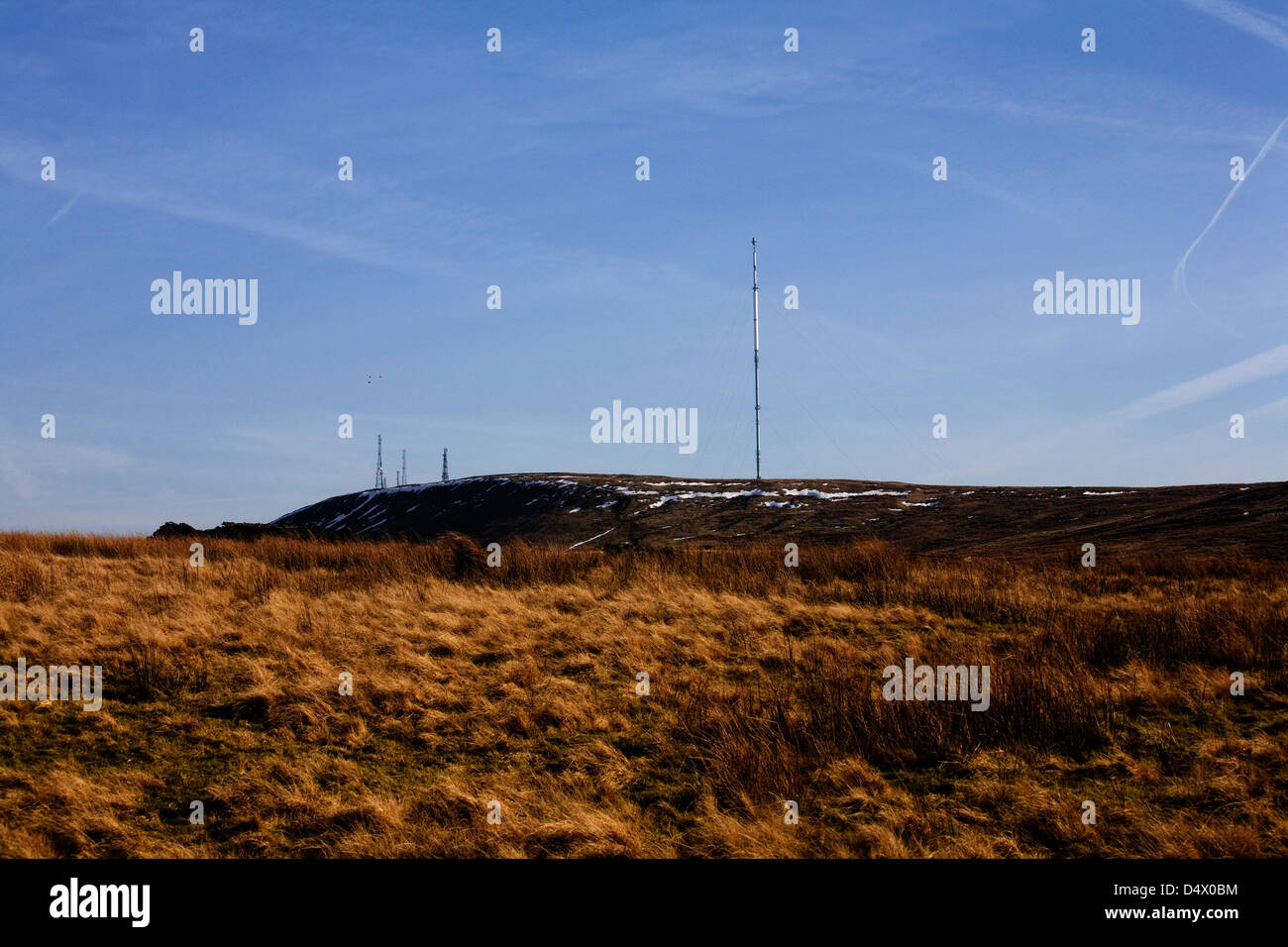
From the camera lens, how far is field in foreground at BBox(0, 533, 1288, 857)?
643 cm

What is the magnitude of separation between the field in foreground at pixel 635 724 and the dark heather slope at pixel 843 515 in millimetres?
9897

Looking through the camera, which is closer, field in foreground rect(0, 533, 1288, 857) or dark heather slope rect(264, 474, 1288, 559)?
field in foreground rect(0, 533, 1288, 857)

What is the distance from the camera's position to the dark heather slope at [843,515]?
2777 cm

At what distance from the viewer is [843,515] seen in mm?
37594

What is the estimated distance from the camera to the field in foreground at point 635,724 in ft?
21.1

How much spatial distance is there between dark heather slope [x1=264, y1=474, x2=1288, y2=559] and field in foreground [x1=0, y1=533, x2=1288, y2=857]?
9897mm

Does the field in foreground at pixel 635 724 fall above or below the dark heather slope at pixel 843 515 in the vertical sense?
below

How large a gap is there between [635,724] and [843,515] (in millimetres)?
29884

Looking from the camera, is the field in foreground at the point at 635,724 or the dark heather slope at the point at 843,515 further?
the dark heather slope at the point at 843,515

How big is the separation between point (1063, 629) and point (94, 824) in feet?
39.4

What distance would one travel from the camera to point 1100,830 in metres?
6.41
